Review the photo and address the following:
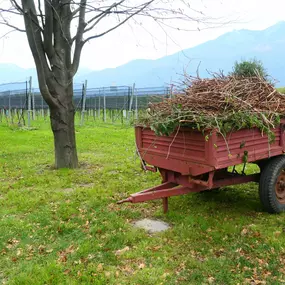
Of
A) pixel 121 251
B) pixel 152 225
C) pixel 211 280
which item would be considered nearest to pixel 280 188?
pixel 152 225

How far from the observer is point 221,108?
4191mm

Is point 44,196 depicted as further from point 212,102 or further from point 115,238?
point 212,102

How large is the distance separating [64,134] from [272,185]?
16.7 feet

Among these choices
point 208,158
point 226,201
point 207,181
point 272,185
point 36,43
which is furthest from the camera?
point 36,43

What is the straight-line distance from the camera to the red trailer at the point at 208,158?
399 cm

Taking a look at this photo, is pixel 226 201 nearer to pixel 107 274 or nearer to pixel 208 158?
pixel 208 158

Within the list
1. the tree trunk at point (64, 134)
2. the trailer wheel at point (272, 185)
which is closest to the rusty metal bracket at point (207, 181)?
the trailer wheel at point (272, 185)

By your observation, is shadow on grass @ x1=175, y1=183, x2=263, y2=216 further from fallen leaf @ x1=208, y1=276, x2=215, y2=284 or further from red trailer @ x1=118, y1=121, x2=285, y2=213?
fallen leaf @ x1=208, y1=276, x2=215, y2=284

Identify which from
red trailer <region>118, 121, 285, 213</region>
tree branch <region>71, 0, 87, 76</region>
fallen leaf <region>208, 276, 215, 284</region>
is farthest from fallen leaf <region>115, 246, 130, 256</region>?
tree branch <region>71, 0, 87, 76</region>

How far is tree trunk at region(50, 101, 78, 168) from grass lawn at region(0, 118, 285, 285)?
40.3 inches

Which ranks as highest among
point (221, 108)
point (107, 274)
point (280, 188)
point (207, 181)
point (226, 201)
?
point (221, 108)

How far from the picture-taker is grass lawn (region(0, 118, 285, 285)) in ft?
11.4

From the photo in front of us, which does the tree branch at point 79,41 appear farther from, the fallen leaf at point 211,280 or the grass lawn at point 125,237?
the fallen leaf at point 211,280

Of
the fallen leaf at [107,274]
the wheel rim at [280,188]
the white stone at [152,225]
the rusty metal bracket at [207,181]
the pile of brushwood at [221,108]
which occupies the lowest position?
the fallen leaf at [107,274]
